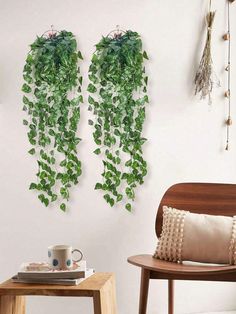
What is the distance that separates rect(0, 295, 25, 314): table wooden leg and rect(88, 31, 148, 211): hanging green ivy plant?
3.46 feet

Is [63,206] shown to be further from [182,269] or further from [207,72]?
[207,72]

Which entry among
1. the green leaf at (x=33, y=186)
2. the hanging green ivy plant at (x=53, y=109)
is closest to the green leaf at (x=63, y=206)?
the hanging green ivy plant at (x=53, y=109)

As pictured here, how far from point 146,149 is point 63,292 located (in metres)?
1.41

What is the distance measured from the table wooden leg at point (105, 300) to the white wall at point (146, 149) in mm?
891

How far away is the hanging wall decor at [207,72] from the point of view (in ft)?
10.9

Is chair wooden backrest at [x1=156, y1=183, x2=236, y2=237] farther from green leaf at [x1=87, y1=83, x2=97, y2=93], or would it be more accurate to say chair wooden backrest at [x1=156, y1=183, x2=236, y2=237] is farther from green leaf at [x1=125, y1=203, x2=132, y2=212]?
green leaf at [x1=87, y1=83, x2=97, y2=93]

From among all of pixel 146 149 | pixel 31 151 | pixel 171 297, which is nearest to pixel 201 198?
pixel 146 149

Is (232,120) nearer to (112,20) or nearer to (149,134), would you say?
(149,134)

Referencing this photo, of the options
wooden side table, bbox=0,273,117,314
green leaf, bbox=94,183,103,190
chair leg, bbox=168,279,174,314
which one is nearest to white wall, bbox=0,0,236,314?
green leaf, bbox=94,183,103,190

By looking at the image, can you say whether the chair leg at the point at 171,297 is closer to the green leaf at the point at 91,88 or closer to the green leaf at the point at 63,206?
the green leaf at the point at 63,206

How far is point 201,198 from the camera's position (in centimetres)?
316

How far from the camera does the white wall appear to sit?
3.32 meters

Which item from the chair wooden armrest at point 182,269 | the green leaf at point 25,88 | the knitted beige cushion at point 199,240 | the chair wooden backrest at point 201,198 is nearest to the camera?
the chair wooden armrest at point 182,269

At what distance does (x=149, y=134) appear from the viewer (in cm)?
338
